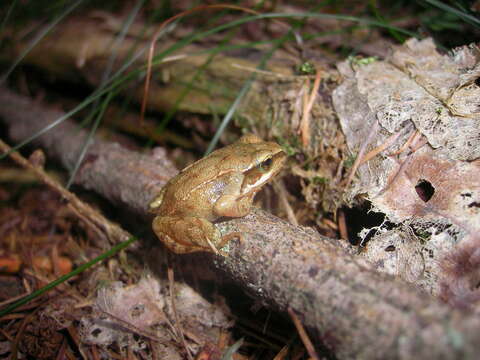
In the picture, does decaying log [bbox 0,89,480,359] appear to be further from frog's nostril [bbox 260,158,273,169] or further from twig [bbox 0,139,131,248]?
twig [bbox 0,139,131,248]

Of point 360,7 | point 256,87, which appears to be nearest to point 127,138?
point 256,87

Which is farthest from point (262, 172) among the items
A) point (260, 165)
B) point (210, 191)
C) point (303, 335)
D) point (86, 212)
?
point (86, 212)

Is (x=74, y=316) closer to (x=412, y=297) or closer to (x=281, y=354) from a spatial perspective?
(x=281, y=354)

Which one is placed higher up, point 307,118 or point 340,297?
point 307,118

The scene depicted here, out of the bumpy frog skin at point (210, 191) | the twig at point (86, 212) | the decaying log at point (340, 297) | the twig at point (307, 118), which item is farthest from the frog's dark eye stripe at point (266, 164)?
the twig at point (86, 212)

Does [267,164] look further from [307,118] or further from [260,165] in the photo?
[307,118]

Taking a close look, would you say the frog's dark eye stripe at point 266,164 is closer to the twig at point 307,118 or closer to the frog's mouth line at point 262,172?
the frog's mouth line at point 262,172
